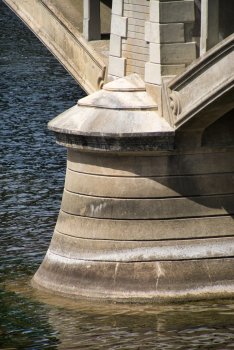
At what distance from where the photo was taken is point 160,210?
9844 mm

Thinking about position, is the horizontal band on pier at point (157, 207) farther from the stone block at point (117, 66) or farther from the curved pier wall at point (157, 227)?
the stone block at point (117, 66)

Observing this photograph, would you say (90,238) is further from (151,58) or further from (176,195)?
(151,58)

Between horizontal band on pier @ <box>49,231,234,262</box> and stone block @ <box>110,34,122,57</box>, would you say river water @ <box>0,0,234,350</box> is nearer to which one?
horizontal band on pier @ <box>49,231,234,262</box>

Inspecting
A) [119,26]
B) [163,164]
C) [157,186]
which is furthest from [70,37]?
[157,186]

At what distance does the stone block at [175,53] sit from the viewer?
9.46m

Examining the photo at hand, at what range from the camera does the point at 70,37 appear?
1457 cm

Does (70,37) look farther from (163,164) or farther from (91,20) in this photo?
Result: (163,164)

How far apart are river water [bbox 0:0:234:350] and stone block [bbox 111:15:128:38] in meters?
3.91

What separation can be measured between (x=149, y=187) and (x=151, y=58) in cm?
172

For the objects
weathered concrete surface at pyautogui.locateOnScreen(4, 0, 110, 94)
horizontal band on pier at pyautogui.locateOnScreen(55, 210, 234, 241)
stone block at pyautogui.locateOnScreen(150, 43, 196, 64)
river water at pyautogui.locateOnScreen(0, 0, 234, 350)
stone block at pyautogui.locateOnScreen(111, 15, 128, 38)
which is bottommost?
river water at pyautogui.locateOnScreen(0, 0, 234, 350)

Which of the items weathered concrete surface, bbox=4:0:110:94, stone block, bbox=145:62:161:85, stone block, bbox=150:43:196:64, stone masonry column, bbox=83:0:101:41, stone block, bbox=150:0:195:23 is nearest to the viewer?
stone block, bbox=150:0:195:23

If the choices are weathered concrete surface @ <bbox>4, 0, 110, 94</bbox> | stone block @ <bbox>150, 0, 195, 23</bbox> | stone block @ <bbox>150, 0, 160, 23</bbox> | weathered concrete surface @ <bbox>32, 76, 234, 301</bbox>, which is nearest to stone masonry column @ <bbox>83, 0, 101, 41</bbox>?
weathered concrete surface @ <bbox>4, 0, 110, 94</bbox>

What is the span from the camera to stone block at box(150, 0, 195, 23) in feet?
30.6

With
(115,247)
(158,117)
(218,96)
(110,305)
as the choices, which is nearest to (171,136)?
(158,117)
